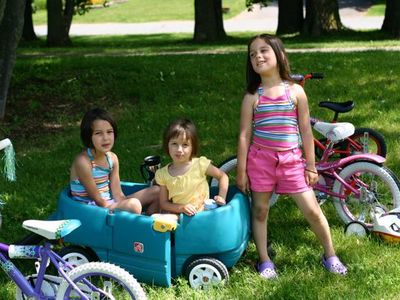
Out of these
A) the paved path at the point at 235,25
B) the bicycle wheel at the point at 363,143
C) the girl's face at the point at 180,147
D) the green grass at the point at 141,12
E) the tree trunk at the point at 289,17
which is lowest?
the green grass at the point at 141,12

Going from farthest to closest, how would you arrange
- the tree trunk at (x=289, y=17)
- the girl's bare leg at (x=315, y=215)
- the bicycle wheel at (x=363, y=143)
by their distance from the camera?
the tree trunk at (x=289, y=17), the bicycle wheel at (x=363, y=143), the girl's bare leg at (x=315, y=215)

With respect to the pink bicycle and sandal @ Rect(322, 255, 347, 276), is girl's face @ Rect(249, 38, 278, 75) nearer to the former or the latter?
the pink bicycle

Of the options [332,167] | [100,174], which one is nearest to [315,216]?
[332,167]

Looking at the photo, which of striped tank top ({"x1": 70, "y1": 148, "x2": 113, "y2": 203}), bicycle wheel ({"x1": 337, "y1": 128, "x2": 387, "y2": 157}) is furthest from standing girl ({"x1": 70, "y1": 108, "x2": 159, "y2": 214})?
bicycle wheel ({"x1": 337, "y1": 128, "x2": 387, "y2": 157})

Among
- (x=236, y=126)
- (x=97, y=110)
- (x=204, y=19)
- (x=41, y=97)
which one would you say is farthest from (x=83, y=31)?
(x=97, y=110)

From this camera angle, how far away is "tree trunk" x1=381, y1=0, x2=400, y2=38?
16.5 meters

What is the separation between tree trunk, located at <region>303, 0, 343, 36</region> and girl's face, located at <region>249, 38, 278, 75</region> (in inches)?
544

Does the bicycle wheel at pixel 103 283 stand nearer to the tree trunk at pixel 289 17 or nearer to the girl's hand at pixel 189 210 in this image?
the girl's hand at pixel 189 210

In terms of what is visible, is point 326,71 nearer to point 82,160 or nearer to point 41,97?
point 41,97

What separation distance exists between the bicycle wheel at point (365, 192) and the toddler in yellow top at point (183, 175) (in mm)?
978

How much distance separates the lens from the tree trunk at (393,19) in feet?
54.2

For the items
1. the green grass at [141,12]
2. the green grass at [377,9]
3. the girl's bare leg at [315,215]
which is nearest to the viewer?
the girl's bare leg at [315,215]

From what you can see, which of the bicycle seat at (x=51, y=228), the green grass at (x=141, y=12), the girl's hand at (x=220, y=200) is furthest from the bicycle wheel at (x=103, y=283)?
the green grass at (x=141, y=12)

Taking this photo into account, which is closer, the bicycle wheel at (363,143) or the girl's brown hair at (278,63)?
the girl's brown hair at (278,63)
